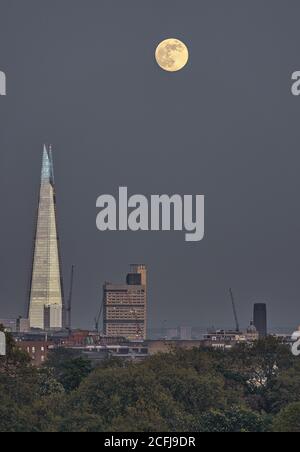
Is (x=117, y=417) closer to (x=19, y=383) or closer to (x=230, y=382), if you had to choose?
(x=19, y=383)

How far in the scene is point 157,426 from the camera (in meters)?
108

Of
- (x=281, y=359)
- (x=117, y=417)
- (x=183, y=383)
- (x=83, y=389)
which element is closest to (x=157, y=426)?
(x=117, y=417)

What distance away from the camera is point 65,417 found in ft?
367

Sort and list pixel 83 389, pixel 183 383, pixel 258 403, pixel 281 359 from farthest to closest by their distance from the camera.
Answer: pixel 281 359, pixel 258 403, pixel 183 383, pixel 83 389

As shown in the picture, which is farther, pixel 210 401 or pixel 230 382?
pixel 230 382

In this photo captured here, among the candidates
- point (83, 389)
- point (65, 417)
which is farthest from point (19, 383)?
point (65, 417)

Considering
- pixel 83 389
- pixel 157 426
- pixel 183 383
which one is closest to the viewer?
pixel 157 426
